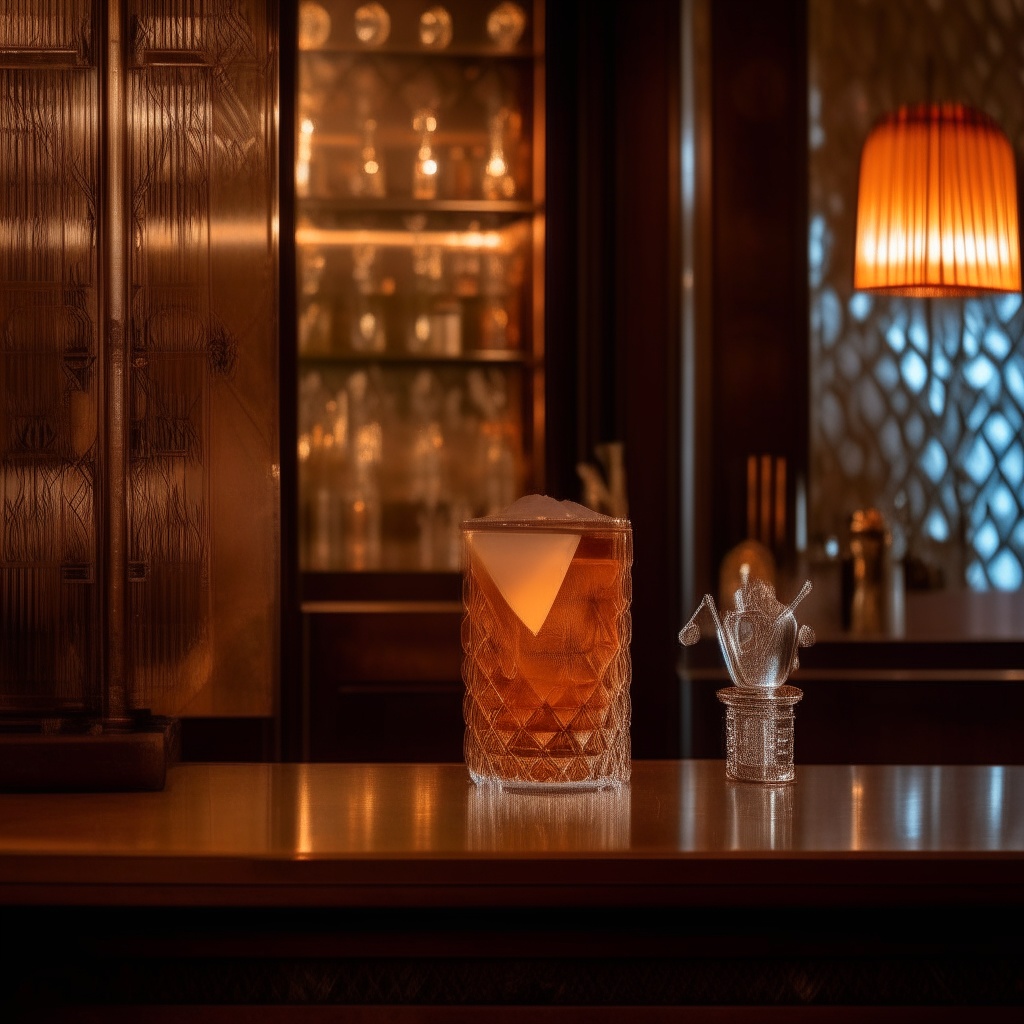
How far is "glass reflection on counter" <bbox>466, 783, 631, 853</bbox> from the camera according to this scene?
895mm

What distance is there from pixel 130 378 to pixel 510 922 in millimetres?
684

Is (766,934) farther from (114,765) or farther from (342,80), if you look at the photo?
(342,80)

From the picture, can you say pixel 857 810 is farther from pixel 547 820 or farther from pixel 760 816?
pixel 547 820

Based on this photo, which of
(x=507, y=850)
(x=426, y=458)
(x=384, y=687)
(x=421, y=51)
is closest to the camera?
(x=507, y=850)

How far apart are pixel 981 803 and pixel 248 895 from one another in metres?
0.61

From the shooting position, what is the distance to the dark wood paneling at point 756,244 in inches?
111

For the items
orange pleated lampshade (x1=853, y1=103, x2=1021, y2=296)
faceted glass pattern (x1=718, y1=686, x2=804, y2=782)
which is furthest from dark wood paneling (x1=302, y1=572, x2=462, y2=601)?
faceted glass pattern (x1=718, y1=686, x2=804, y2=782)

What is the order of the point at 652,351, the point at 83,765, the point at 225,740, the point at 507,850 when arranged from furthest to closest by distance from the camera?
1. the point at 652,351
2. the point at 225,740
3. the point at 83,765
4. the point at 507,850

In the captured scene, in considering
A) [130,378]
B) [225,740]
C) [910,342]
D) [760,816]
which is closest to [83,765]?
[130,378]

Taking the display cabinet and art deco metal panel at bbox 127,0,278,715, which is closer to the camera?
art deco metal panel at bbox 127,0,278,715

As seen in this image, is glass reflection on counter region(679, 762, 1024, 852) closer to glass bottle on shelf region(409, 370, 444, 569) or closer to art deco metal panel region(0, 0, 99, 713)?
art deco metal panel region(0, 0, 99, 713)

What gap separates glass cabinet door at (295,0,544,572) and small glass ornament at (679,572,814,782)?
7.27ft

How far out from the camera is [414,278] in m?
3.43

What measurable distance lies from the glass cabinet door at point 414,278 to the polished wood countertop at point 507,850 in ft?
7.64
